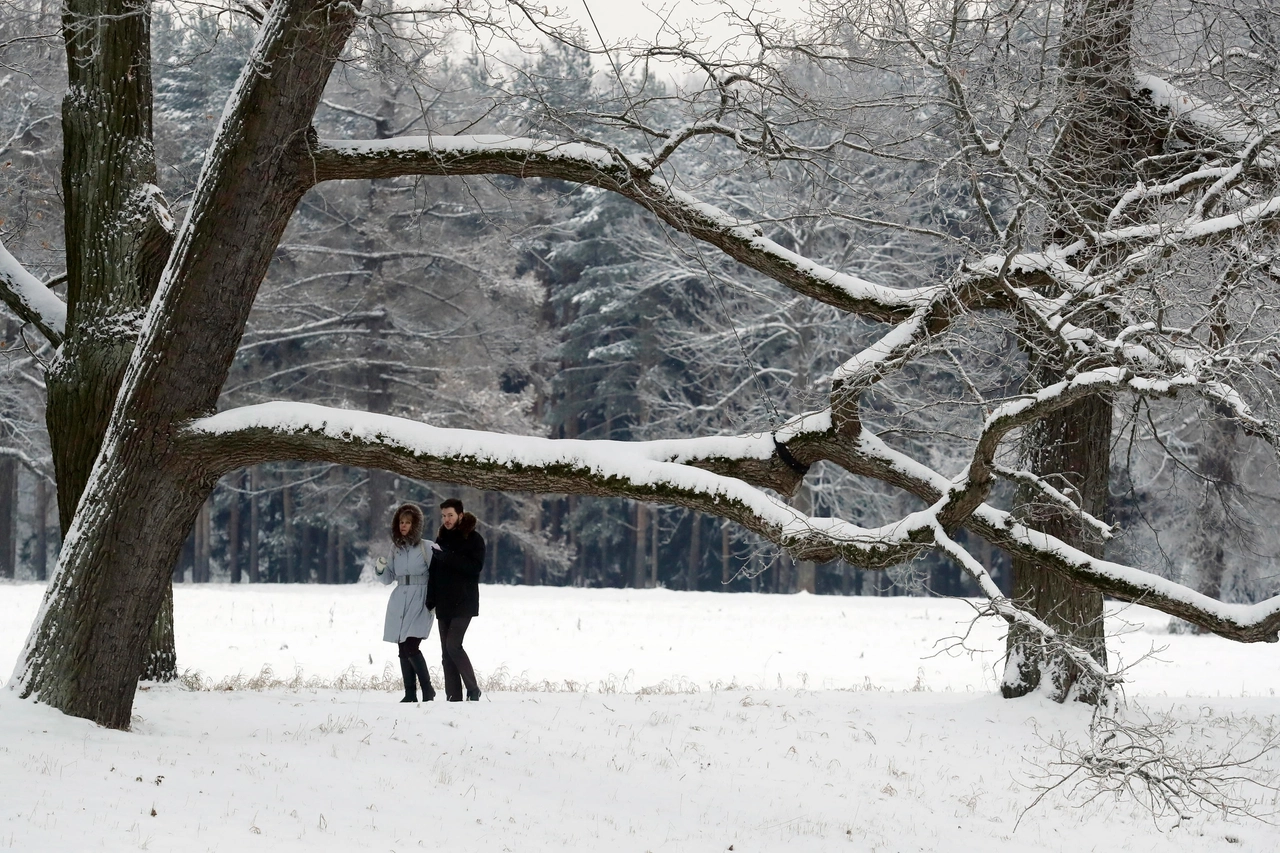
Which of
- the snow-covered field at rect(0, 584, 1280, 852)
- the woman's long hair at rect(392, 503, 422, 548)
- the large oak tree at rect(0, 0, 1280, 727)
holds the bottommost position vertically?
the snow-covered field at rect(0, 584, 1280, 852)

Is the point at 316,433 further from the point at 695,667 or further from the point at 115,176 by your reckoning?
the point at 695,667

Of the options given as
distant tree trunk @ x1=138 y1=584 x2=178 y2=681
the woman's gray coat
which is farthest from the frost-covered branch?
distant tree trunk @ x1=138 y1=584 x2=178 y2=681

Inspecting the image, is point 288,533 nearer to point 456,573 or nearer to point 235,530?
point 235,530

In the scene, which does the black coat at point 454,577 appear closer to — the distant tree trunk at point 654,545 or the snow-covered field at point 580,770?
the snow-covered field at point 580,770

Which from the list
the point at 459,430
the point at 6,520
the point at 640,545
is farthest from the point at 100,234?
the point at 6,520

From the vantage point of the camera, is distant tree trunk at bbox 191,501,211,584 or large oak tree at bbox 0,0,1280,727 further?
distant tree trunk at bbox 191,501,211,584

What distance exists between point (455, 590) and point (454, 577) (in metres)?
0.11

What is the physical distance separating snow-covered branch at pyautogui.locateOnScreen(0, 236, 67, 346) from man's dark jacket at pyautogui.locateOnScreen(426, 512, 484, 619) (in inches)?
130

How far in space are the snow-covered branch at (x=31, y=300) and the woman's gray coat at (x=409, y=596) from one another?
307 cm

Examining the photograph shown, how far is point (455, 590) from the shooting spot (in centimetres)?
977

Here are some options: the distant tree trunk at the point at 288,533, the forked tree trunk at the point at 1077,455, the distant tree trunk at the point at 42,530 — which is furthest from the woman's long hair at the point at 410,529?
the distant tree trunk at the point at 42,530

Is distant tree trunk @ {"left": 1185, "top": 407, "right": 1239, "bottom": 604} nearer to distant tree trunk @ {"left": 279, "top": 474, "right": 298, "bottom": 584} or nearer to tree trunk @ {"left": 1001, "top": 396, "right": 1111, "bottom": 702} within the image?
tree trunk @ {"left": 1001, "top": 396, "right": 1111, "bottom": 702}

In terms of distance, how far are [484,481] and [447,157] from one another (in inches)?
76.8

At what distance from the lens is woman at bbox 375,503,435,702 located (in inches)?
381
